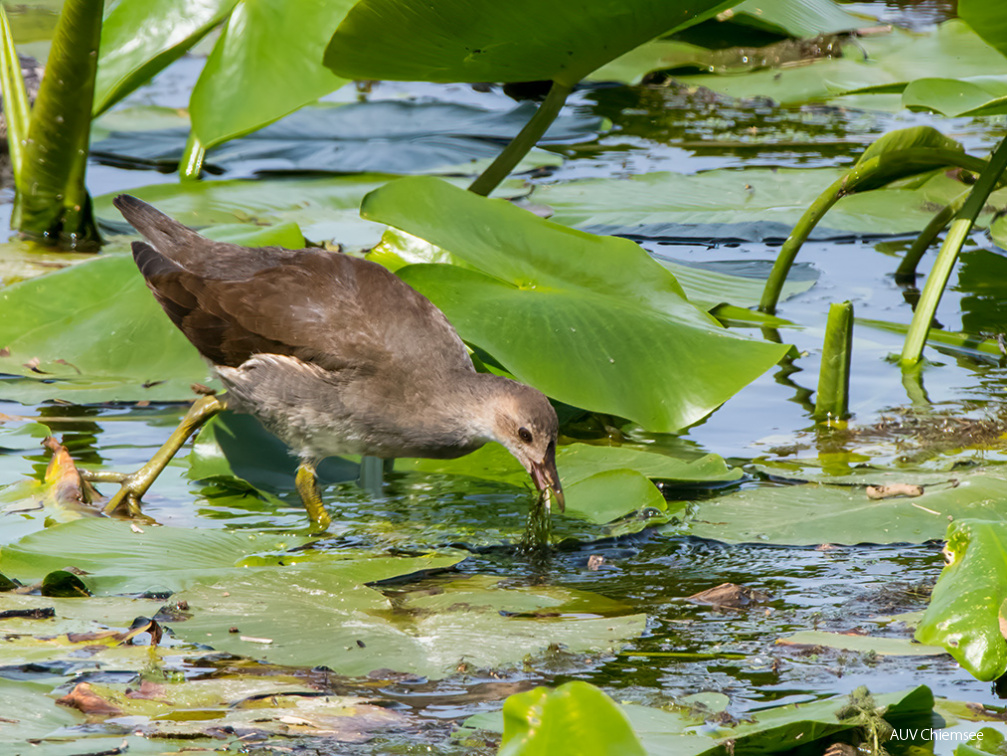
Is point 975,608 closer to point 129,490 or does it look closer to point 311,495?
point 311,495

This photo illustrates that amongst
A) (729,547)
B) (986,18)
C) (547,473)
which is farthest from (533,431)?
(986,18)

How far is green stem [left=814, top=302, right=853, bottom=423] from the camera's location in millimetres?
4449

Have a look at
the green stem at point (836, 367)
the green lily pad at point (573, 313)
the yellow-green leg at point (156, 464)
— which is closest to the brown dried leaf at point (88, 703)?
the yellow-green leg at point (156, 464)

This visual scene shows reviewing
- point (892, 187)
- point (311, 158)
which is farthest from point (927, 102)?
point (311, 158)

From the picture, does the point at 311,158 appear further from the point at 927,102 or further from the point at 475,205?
the point at 927,102

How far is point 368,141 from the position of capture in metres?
8.07

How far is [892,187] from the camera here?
7055mm

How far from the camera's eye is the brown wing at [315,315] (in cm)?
420

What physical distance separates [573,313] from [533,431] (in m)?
0.58

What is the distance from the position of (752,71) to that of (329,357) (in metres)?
6.62

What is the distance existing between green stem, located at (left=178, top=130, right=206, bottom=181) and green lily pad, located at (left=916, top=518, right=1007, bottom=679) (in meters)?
5.02

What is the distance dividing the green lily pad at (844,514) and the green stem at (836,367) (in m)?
0.79

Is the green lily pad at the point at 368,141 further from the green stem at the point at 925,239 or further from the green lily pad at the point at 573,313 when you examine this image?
the green lily pad at the point at 573,313

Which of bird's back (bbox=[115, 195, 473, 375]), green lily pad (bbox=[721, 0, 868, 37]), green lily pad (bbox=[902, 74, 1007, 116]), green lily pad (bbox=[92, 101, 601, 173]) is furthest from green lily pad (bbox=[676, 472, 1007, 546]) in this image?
green lily pad (bbox=[92, 101, 601, 173])
